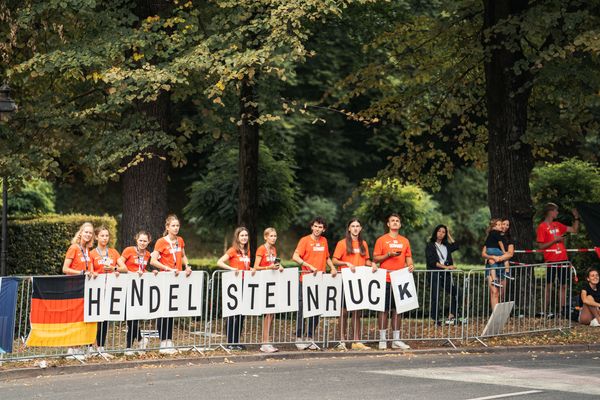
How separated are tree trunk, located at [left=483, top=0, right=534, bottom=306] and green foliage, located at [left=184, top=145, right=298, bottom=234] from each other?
24.1 ft

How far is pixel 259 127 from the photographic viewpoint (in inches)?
1010

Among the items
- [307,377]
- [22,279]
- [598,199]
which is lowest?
[307,377]

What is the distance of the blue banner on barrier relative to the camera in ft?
48.8

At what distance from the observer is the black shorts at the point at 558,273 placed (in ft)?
64.0

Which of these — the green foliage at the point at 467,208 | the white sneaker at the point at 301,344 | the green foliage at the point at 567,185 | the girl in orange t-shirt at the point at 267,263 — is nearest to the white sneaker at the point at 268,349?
the girl in orange t-shirt at the point at 267,263

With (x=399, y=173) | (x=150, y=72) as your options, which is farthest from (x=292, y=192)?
(x=150, y=72)

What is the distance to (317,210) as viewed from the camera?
47781 mm

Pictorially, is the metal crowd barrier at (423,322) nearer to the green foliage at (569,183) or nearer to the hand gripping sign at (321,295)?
the hand gripping sign at (321,295)

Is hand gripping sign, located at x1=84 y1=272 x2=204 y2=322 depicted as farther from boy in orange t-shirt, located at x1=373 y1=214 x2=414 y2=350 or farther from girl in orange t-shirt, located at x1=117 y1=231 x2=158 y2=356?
boy in orange t-shirt, located at x1=373 y1=214 x2=414 y2=350

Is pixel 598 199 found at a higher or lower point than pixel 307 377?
higher

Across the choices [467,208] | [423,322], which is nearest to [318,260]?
[423,322]

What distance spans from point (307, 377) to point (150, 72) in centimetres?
628

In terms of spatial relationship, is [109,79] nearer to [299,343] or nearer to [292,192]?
[299,343]

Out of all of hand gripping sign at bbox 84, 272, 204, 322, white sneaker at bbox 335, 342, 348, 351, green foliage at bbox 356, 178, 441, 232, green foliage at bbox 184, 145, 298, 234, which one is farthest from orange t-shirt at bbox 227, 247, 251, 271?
green foliage at bbox 356, 178, 441, 232
